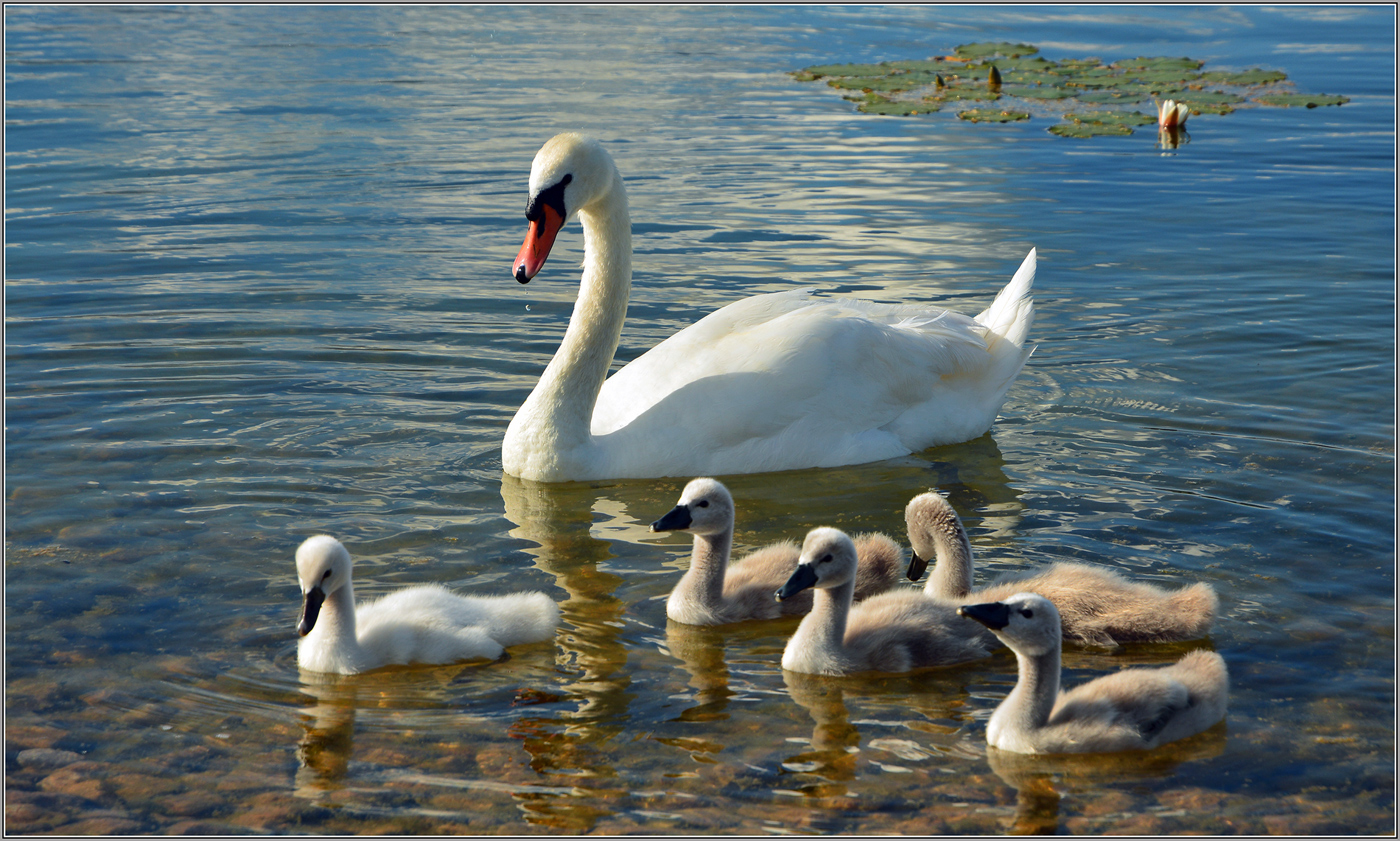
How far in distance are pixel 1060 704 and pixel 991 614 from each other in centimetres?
49

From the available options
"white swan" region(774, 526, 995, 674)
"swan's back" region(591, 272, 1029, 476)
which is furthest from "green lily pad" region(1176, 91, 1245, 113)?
"white swan" region(774, 526, 995, 674)

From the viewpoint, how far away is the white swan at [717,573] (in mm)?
6195

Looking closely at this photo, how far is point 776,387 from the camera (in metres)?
8.00

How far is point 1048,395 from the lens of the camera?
377 inches

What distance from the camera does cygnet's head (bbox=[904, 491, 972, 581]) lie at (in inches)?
245

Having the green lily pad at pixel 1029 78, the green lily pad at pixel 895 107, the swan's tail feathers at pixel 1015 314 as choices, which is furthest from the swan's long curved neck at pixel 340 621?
the green lily pad at pixel 1029 78

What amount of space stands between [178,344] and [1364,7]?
32.0 meters

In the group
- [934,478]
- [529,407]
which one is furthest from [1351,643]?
[529,407]

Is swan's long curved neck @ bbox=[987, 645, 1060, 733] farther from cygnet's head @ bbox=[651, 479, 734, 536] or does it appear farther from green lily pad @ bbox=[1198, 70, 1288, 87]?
Result: green lily pad @ bbox=[1198, 70, 1288, 87]

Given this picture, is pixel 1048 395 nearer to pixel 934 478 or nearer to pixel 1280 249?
pixel 934 478

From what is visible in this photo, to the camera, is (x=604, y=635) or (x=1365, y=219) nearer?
(x=604, y=635)

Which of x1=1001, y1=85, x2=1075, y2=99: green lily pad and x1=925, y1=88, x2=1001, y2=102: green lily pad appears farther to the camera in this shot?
x1=925, y1=88, x2=1001, y2=102: green lily pad

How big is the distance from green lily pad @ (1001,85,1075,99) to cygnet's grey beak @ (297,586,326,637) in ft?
57.8

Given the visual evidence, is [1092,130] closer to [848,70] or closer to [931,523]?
[848,70]
